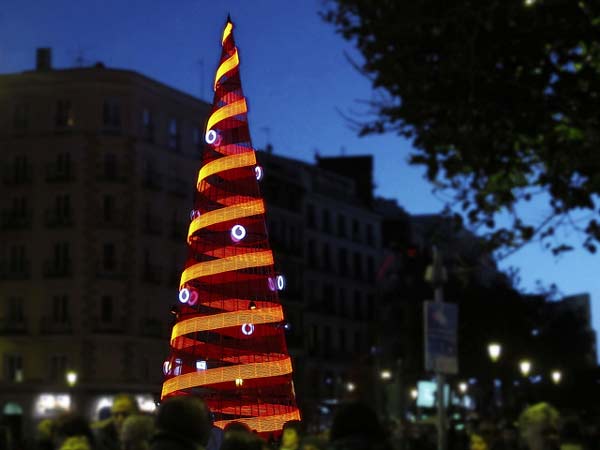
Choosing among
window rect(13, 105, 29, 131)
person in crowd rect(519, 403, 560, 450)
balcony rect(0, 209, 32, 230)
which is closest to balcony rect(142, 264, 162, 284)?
balcony rect(0, 209, 32, 230)

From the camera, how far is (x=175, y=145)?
7031 centimetres

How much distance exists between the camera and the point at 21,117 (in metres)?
67.3

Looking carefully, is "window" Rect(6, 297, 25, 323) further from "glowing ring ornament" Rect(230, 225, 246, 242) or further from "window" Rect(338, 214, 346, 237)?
"glowing ring ornament" Rect(230, 225, 246, 242)

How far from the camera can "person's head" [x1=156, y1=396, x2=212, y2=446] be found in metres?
6.21

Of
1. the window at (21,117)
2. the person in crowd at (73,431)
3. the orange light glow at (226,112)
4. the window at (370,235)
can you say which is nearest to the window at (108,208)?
the window at (21,117)

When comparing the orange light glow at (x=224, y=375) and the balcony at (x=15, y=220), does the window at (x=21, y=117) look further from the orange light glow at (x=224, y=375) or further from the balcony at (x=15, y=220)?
the orange light glow at (x=224, y=375)

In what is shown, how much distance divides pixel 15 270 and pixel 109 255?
199 inches

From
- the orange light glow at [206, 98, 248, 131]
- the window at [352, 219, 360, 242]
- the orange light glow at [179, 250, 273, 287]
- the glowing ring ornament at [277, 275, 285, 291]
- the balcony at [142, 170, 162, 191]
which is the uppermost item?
the window at [352, 219, 360, 242]

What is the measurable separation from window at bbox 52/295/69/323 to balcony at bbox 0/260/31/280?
2.03 m

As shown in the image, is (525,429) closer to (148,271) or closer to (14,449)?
(14,449)

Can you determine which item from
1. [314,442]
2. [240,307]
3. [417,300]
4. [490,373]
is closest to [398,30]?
[314,442]

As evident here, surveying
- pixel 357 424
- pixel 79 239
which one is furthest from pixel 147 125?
pixel 357 424

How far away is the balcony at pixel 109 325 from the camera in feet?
213

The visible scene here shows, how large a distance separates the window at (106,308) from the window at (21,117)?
1018 centimetres
